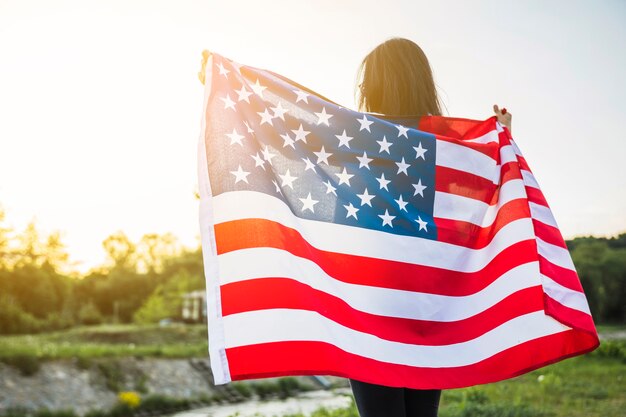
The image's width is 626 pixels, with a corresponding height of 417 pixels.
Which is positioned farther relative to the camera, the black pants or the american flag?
the american flag

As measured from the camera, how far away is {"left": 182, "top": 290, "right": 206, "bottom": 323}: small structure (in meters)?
38.6

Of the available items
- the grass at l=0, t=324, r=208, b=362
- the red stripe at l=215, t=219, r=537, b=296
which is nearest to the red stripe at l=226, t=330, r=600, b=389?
the red stripe at l=215, t=219, r=537, b=296

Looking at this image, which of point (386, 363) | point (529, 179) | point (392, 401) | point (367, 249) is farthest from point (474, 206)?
point (392, 401)

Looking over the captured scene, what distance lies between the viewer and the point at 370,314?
2.22 metres

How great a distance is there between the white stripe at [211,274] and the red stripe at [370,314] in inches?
1.5

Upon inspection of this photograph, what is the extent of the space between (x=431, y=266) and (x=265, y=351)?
76cm

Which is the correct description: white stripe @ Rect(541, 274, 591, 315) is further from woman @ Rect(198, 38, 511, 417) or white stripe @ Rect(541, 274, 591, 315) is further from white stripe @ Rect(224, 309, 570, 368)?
woman @ Rect(198, 38, 511, 417)

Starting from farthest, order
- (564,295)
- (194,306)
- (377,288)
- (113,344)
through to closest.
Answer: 1. (194,306)
2. (113,344)
3. (564,295)
4. (377,288)

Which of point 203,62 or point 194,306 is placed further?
point 194,306

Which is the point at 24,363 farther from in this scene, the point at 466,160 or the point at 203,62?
the point at 466,160

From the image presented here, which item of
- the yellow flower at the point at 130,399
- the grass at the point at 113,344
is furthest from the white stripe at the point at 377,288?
the grass at the point at 113,344

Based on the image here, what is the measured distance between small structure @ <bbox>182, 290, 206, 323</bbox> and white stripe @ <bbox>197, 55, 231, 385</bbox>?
122 ft

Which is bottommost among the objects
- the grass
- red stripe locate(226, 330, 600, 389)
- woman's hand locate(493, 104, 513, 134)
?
the grass

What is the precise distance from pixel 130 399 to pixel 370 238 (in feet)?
36.9
